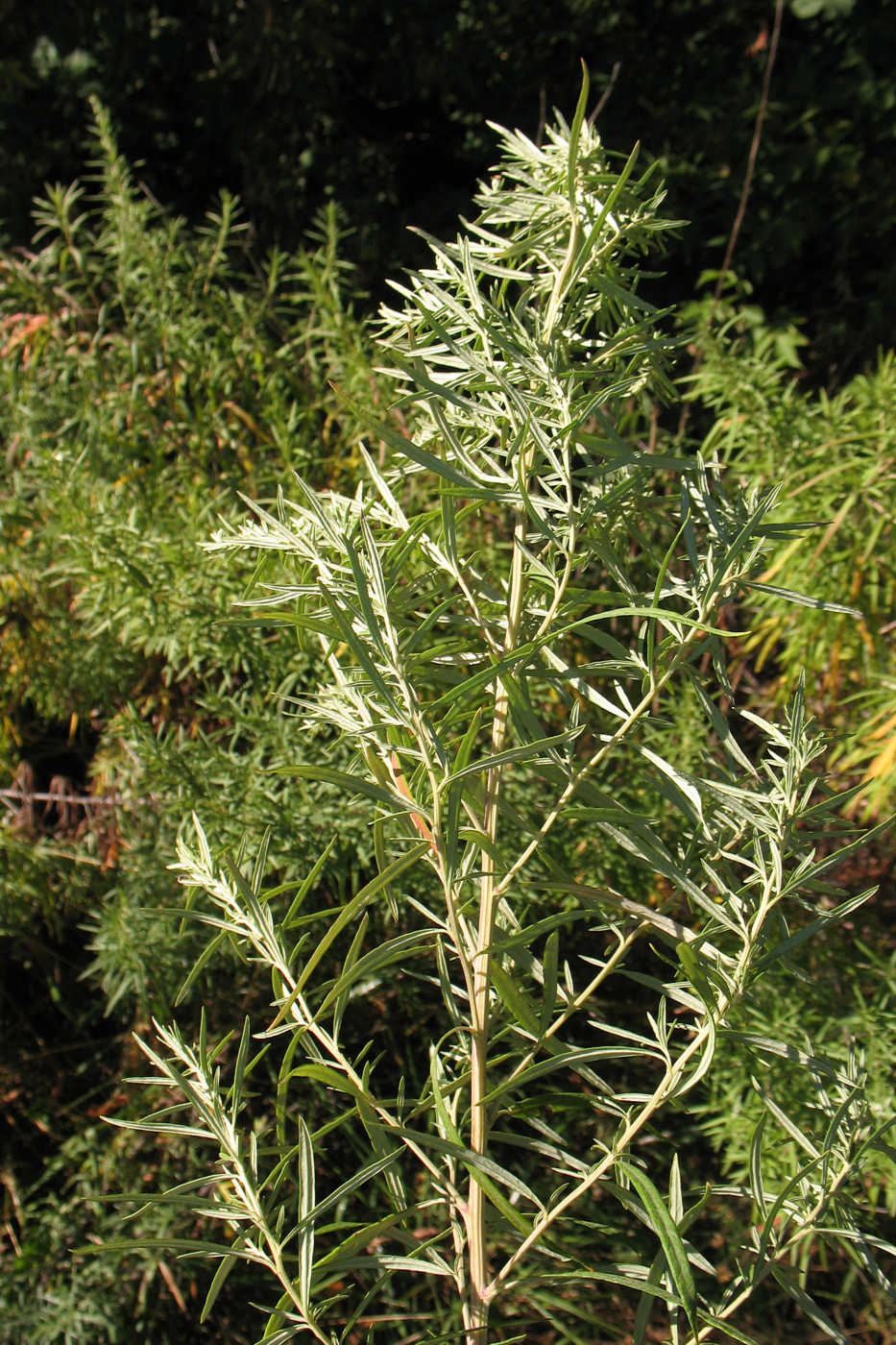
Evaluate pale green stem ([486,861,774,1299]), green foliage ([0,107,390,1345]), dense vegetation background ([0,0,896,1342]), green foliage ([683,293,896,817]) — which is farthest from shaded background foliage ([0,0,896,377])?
pale green stem ([486,861,774,1299])

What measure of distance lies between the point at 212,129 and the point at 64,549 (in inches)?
51.1

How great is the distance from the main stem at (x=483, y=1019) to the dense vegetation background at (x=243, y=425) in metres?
0.29

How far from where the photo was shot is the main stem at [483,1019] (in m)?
0.48

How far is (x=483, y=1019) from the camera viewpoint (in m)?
0.48

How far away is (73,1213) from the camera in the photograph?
1.11 m

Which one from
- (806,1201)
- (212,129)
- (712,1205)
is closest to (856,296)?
(212,129)

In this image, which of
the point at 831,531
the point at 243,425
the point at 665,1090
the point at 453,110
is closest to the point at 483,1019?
the point at 665,1090

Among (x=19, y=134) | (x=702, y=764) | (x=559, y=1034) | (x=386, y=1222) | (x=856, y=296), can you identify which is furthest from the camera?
(x=856, y=296)

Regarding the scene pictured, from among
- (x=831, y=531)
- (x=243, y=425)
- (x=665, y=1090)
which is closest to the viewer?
(x=665, y=1090)

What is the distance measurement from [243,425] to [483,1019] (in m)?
1.07

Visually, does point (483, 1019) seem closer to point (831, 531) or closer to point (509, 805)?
point (509, 805)

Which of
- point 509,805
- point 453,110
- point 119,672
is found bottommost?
point 119,672

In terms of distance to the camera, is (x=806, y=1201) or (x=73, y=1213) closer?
(x=806, y=1201)

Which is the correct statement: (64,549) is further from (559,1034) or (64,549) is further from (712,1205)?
(712,1205)
